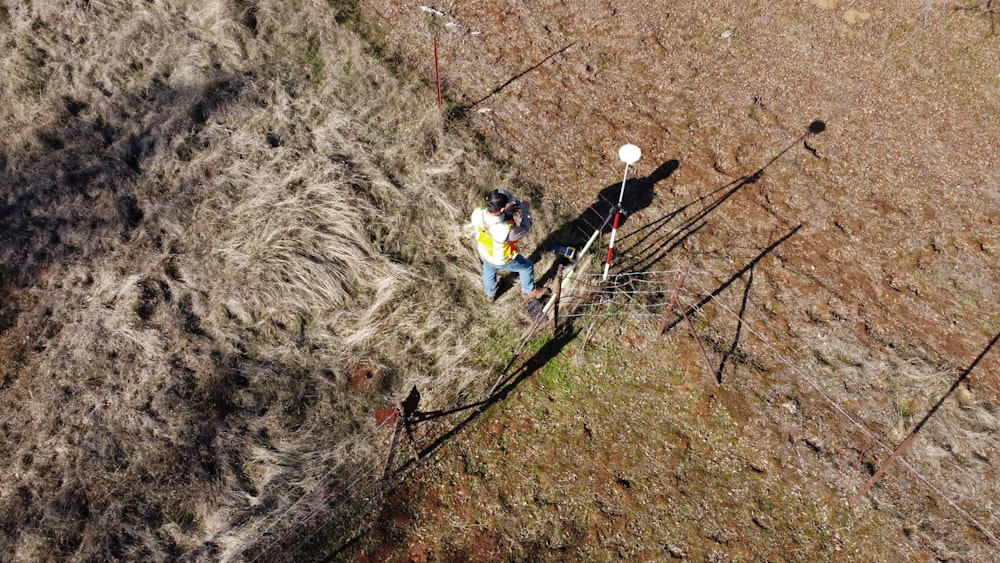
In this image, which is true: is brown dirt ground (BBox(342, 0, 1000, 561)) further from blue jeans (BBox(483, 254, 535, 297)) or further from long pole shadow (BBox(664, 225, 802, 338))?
blue jeans (BBox(483, 254, 535, 297))

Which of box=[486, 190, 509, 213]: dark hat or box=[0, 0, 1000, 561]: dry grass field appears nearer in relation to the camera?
A: box=[0, 0, 1000, 561]: dry grass field

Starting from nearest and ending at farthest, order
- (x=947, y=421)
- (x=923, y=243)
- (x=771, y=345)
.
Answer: (x=947, y=421)
(x=771, y=345)
(x=923, y=243)

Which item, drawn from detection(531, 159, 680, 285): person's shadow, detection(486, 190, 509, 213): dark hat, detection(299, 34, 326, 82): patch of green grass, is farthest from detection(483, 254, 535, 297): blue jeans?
detection(299, 34, 326, 82): patch of green grass

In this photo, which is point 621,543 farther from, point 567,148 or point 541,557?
point 567,148

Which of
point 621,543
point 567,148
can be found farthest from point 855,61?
point 621,543

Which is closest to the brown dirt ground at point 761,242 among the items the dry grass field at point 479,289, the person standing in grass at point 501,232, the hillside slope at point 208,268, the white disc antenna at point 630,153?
the dry grass field at point 479,289

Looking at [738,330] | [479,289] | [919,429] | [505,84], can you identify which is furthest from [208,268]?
[919,429]

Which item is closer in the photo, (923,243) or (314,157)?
(923,243)

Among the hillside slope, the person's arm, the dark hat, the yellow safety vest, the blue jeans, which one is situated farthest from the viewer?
the blue jeans
